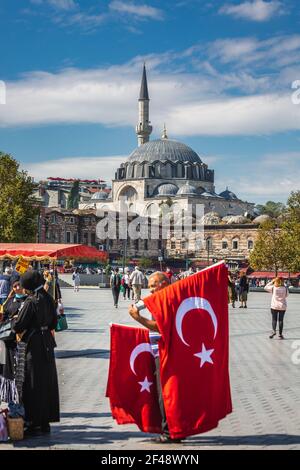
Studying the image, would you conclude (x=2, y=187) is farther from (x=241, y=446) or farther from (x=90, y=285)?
(x=241, y=446)

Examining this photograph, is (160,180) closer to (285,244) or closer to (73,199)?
(73,199)

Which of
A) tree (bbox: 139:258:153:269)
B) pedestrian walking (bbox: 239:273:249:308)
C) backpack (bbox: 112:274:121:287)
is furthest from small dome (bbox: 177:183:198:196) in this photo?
backpack (bbox: 112:274:121:287)

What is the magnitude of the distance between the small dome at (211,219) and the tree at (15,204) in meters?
67.8

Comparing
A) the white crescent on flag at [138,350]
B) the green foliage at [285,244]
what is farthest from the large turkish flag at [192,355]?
the green foliage at [285,244]

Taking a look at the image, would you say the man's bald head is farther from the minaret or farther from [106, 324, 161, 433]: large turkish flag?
the minaret

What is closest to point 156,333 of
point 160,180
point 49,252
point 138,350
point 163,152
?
point 138,350

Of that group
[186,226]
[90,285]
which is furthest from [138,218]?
[90,285]

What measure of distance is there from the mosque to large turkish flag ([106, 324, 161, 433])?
4901 inches

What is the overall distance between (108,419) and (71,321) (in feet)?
43.4

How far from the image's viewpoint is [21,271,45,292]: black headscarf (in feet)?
25.3

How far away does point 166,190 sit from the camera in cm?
13675

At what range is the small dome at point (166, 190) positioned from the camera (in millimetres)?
136125

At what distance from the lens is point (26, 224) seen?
187 feet
